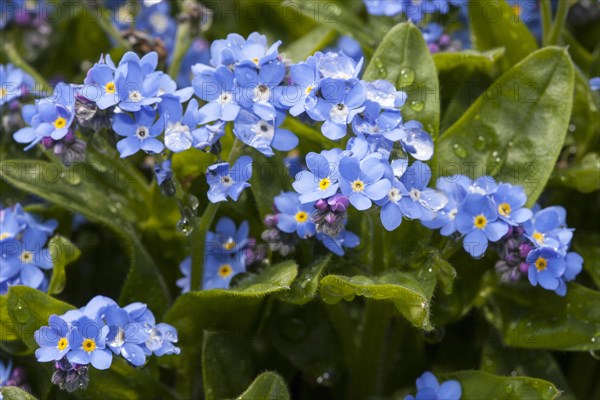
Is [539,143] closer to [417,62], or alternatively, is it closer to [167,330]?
[417,62]

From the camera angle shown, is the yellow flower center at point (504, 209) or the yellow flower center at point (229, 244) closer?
the yellow flower center at point (504, 209)

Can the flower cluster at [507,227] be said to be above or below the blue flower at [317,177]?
below

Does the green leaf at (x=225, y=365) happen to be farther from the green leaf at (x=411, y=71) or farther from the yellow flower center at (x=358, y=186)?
the green leaf at (x=411, y=71)

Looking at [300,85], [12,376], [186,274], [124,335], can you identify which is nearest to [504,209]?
[300,85]

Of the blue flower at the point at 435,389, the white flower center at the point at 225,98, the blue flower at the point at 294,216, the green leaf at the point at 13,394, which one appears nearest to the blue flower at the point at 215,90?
the white flower center at the point at 225,98

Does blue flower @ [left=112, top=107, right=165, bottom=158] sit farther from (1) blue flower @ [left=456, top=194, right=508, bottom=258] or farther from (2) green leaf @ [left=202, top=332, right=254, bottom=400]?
(1) blue flower @ [left=456, top=194, right=508, bottom=258]

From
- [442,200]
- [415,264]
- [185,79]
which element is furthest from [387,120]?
[185,79]

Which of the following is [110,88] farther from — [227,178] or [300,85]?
[300,85]
